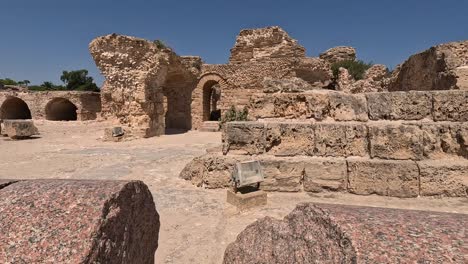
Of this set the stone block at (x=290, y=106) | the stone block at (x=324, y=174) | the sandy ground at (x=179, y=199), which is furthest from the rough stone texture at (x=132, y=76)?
the stone block at (x=324, y=174)

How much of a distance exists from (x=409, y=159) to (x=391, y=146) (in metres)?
0.30

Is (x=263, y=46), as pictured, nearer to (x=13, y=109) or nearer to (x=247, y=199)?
(x=247, y=199)

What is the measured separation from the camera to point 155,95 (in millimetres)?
12984

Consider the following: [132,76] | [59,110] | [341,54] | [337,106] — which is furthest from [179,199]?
[59,110]

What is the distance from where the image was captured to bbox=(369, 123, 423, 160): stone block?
13.1 ft

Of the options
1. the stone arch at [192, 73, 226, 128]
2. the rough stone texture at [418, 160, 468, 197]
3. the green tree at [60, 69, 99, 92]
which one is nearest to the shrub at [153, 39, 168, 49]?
the stone arch at [192, 73, 226, 128]

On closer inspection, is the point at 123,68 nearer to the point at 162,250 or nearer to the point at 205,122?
the point at 205,122

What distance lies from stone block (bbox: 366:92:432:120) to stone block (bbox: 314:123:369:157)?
1.78 ft

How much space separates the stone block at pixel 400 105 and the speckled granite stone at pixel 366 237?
3471 mm

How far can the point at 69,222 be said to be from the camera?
50.7 inches

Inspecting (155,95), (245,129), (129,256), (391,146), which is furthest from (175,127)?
(129,256)

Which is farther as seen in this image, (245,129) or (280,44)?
(280,44)

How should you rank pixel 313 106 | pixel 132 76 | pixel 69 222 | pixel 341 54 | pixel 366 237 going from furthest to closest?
pixel 341 54
pixel 132 76
pixel 313 106
pixel 69 222
pixel 366 237

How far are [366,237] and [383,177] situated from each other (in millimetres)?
3230
